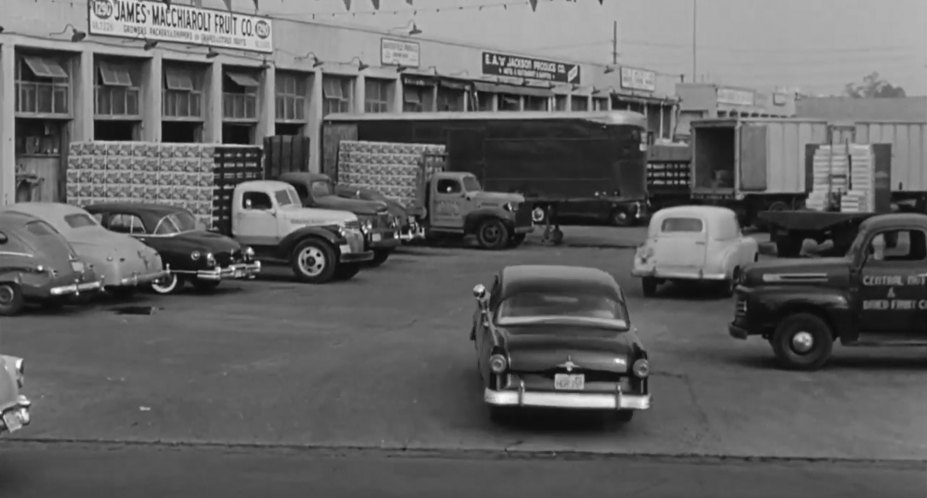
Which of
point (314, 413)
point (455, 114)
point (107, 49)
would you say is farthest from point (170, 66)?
point (314, 413)

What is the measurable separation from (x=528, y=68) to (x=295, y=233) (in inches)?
1239

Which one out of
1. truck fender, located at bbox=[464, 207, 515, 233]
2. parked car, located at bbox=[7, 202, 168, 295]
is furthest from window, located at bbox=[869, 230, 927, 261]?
truck fender, located at bbox=[464, 207, 515, 233]

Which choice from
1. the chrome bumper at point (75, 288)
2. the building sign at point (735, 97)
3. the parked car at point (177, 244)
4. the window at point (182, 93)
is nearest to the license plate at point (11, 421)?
the chrome bumper at point (75, 288)

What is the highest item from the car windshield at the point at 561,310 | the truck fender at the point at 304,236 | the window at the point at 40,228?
the window at the point at 40,228

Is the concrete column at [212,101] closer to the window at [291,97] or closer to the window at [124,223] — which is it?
the window at [291,97]

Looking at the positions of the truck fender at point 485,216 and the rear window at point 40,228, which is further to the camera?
the truck fender at point 485,216

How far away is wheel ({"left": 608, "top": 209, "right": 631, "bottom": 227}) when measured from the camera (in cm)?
4234

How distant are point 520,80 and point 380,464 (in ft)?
149

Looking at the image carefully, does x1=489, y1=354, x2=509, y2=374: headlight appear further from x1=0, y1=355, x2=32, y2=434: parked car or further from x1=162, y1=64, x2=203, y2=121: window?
x1=162, y1=64, x2=203, y2=121: window

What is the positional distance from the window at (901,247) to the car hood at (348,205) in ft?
48.2

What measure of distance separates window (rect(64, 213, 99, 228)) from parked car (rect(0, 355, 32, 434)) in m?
12.0

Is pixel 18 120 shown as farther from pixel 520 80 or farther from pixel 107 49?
pixel 520 80

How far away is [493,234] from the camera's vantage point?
34.6 m

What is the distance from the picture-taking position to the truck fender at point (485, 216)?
34.3 m
